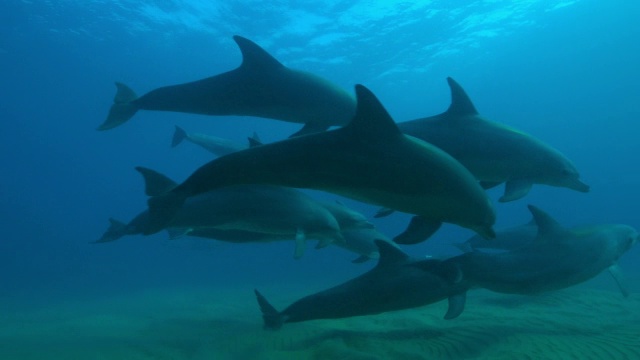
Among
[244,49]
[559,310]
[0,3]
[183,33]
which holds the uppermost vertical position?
[0,3]

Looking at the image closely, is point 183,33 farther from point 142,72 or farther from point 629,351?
point 629,351

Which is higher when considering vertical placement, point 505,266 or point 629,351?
point 505,266

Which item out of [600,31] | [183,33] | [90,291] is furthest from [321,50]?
[600,31]

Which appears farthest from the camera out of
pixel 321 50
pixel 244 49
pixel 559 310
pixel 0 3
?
pixel 321 50

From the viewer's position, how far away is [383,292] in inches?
234

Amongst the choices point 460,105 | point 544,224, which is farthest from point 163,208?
point 544,224

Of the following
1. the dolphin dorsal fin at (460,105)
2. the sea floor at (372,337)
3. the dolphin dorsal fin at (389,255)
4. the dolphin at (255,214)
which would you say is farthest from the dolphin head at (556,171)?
the dolphin at (255,214)

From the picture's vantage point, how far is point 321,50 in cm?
3903

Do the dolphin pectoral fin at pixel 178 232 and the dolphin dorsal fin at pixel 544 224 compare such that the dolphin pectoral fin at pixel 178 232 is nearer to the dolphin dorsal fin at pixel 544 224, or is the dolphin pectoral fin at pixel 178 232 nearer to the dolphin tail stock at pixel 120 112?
the dolphin tail stock at pixel 120 112

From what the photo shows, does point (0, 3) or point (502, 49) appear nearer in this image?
point (0, 3)

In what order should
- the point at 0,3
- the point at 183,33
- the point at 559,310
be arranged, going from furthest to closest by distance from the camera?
the point at 183,33, the point at 0,3, the point at 559,310

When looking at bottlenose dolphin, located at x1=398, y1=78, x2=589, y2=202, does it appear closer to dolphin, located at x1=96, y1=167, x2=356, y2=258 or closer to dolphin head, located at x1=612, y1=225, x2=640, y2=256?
dolphin, located at x1=96, y1=167, x2=356, y2=258

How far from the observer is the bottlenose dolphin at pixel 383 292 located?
19.4ft

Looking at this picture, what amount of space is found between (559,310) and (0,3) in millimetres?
34985
